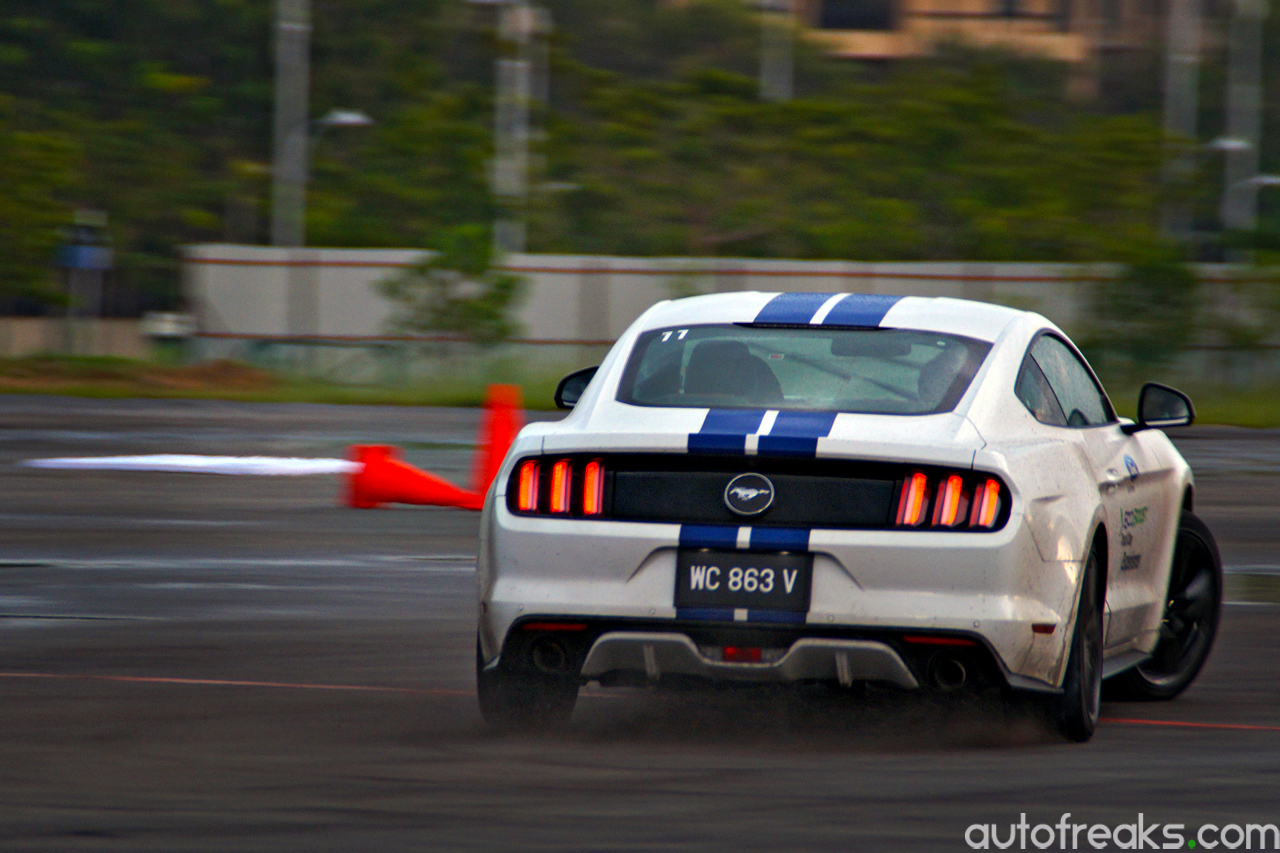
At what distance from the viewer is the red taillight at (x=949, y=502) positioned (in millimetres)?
5887

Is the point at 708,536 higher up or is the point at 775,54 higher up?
the point at 775,54

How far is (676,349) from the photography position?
22.1 feet

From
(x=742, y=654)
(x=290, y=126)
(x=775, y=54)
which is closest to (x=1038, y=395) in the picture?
(x=742, y=654)

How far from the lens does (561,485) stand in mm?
6133

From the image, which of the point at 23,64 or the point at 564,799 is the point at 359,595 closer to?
the point at 564,799

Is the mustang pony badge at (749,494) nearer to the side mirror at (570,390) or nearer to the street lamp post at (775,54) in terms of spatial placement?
the side mirror at (570,390)

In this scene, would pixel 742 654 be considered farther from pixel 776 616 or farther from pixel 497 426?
pixel 497 426

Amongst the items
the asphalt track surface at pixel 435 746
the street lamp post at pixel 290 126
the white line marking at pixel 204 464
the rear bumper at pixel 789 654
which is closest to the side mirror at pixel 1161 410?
the asphalt track surface at pixel 435 746

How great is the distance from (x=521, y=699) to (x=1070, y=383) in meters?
2.32

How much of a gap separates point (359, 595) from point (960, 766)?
Result: 479 cm

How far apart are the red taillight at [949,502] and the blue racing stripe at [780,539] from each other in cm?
38

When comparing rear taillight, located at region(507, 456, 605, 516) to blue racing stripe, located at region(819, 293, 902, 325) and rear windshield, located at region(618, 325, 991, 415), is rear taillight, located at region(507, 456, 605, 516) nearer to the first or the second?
rear windshield, located at region(618, 325, 991, 415)

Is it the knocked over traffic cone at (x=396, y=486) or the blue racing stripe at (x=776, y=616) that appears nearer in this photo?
the blue racing stripe at (x=776, y=616)

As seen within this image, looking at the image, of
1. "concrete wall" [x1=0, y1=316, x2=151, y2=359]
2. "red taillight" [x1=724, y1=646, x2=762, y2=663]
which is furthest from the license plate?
"concrete wall" [x1=0, y1=316, x2=151, y2=359]
